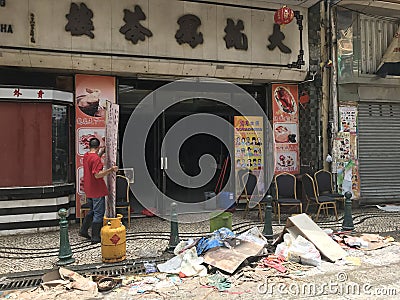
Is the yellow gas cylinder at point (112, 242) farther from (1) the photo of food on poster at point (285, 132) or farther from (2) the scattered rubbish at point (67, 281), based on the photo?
(1) the photo of food on poster at point (285, 132)

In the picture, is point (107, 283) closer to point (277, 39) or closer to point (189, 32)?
point (189, 32)

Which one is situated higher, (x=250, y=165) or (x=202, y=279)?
(x=250, y=165)

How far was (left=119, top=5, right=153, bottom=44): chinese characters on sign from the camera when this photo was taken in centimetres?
750

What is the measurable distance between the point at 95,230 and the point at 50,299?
6.89 ft

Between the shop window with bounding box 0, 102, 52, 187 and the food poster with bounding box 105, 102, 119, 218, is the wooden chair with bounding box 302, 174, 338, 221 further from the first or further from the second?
the shop window with bounding box 0, 102, 52, 187

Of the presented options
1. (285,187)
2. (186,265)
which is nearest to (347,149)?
(285,187)

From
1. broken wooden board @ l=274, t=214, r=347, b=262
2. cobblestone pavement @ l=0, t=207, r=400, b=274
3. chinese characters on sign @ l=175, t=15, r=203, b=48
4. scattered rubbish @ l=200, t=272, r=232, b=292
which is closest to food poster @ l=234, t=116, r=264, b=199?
cobblestone pavement @ l=0, t=207, r=400, b=274

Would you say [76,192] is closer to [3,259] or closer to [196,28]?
[3,259]

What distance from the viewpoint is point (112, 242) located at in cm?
510

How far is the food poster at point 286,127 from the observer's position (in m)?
8.84

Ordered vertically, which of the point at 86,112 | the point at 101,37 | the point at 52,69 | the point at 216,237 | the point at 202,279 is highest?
the point at 101,37

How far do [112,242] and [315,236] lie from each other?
2.92 metres

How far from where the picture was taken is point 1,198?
6.50 meters

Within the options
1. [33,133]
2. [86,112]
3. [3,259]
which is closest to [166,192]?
[86,112]
